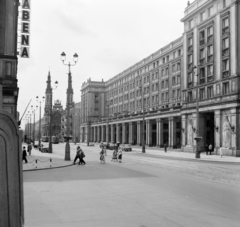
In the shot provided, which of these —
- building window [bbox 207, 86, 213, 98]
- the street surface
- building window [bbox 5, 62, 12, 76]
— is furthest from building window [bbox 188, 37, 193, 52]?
the street surface

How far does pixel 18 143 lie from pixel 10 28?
878 inches

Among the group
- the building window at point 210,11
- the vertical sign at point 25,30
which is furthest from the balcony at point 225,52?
the vertical sign at point 25,30

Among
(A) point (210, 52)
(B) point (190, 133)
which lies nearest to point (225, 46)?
(A) point (210, 52)

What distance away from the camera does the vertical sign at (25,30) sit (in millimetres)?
26453

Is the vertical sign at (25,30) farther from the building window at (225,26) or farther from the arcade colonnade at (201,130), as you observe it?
the building window at (225,26)

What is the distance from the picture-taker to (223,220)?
8328 millimetres

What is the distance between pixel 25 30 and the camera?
26.5 m

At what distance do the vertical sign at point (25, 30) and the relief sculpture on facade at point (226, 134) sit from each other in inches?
1132

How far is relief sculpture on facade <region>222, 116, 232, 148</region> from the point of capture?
141ft

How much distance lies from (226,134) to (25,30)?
30362mm

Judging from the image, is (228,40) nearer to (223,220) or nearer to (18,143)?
(223,220)

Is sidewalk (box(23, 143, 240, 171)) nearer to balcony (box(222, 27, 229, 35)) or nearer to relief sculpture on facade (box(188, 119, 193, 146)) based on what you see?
relief sculpture on facade (box(188, 119, 193, 146))

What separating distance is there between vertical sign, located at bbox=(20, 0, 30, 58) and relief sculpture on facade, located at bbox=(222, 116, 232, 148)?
94.3 ft

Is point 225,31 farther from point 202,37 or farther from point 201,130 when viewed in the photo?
point 201,130
